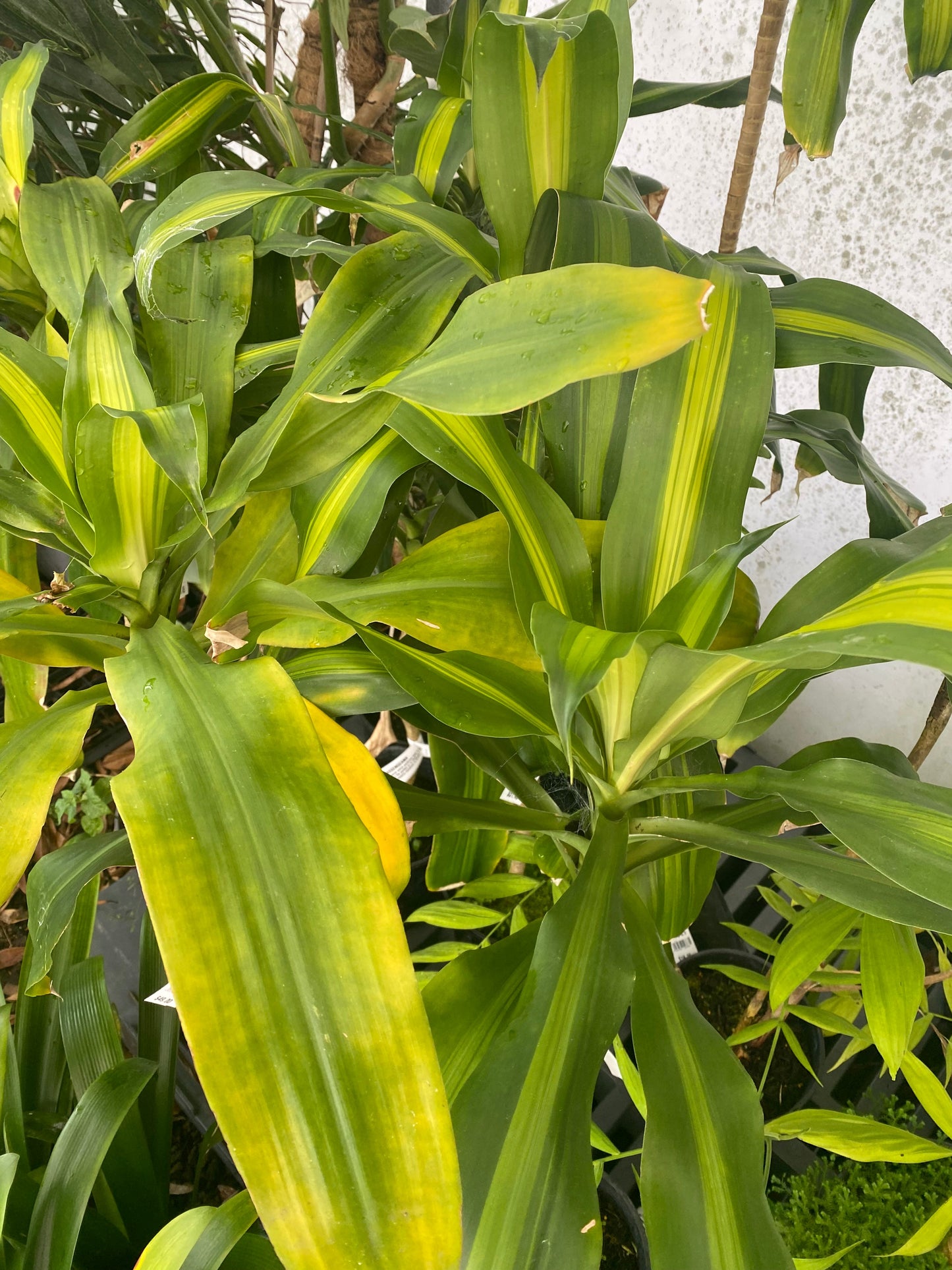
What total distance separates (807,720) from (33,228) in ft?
4.09

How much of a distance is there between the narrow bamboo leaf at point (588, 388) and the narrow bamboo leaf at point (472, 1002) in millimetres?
294

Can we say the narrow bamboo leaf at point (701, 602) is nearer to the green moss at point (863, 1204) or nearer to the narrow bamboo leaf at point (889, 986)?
the narrow bamboo leaf at point (889, 986)

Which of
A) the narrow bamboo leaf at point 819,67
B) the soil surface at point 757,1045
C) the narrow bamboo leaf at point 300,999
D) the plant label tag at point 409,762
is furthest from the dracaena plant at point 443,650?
the soil surface at point 757,1045

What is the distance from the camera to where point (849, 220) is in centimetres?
101

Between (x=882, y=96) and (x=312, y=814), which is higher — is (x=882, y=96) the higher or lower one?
the higher one

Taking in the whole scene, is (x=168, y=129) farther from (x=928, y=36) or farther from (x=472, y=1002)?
(x=472, y=1002)

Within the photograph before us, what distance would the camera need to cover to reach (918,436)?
1.03 m

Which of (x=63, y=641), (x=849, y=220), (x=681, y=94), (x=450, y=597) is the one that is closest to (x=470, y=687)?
(x=450, y=597)

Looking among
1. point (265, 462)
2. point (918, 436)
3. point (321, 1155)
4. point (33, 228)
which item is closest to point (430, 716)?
point (265, 462)

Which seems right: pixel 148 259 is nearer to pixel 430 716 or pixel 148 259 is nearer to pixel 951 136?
pixel 430 716

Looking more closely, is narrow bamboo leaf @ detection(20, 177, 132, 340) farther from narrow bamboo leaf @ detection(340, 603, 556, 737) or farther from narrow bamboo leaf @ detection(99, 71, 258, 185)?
narrow bamboo leaf @ detection(340, 603, 556, 737)

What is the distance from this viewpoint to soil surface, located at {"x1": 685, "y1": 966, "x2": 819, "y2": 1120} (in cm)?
84

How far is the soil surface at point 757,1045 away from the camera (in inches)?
33.1

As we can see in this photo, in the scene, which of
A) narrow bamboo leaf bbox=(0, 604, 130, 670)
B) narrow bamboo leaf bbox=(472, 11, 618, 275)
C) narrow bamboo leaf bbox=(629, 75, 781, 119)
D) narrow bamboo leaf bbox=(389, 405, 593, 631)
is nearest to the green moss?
narrow bamboo leaf bbox=(389, 405, 593, 631)
